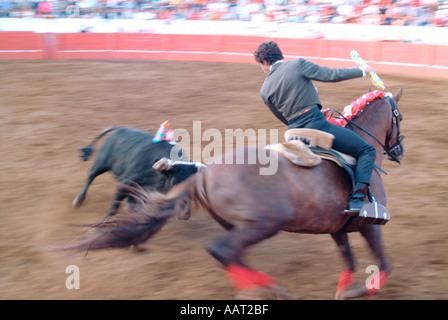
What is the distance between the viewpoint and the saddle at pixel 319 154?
12.1 feet

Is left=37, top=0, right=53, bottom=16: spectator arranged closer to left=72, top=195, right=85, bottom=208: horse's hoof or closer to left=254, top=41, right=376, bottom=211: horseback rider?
left=72, top=195, right=85, bottom=208: horse's hoof

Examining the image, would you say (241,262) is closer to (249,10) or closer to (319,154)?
(319,154)

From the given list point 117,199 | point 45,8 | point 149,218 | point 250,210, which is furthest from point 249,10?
point 250,210

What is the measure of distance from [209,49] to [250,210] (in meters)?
13.4

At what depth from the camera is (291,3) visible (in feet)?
54.4

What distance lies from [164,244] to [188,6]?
14.1 meters

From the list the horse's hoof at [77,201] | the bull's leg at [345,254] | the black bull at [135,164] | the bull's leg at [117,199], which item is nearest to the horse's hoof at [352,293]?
the bull's leg at [345,254]

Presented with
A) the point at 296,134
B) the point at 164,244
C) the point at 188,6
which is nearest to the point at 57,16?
the point at 188,6

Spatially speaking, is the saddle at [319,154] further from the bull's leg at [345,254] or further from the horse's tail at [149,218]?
the horse's tail at [149,218]

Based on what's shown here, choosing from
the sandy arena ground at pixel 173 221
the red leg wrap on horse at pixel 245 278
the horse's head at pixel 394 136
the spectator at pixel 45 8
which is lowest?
the sandy arena ground at pixel 173 221

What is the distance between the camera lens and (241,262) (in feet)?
11.0

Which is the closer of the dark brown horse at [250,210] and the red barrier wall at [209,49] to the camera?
the dark brown horse at [250,210]

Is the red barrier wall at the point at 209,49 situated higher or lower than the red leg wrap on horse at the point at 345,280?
higher

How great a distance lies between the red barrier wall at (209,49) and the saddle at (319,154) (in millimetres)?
10045
